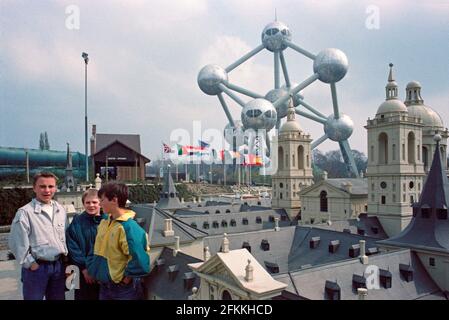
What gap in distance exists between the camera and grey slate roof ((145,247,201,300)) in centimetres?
2038

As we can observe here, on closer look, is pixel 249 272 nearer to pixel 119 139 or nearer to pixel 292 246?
pixel 292 246

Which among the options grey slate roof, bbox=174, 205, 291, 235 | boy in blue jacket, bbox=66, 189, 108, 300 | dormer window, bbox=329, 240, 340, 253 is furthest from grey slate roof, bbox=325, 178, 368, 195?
boy in blue jacket, bbox=66, 189, 108, 300

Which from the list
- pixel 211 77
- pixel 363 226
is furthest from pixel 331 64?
pixel 363 226

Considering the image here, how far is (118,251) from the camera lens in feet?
19.8

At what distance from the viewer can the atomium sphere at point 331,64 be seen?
71.9 metres

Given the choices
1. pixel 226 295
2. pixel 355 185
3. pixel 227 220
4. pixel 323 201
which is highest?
pixel 355 185

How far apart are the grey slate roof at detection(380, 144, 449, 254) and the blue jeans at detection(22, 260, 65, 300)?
2395cm

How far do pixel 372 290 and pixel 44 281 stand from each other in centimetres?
1885

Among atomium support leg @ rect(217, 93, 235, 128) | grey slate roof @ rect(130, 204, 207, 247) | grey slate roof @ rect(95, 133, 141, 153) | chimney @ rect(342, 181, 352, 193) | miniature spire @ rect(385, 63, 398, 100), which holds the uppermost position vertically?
atomium support leg @ rect(217, 93, 235, 128)

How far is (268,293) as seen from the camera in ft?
35.0

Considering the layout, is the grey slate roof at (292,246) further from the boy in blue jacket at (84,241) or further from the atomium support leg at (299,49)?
the atomium support leg at (299,49)

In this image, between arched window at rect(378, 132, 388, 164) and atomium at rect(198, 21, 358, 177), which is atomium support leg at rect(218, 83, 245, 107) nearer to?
atomium at rect(198, 21, 358, 177)

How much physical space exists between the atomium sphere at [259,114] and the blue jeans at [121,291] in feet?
223
